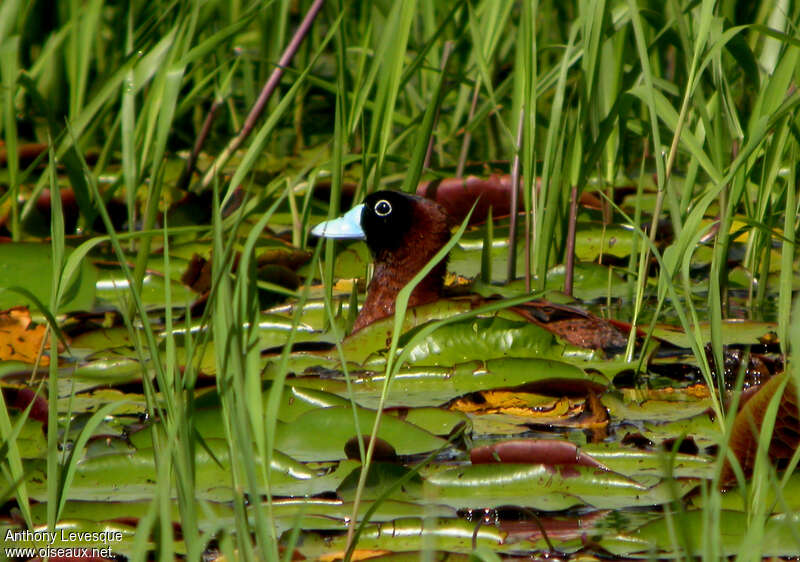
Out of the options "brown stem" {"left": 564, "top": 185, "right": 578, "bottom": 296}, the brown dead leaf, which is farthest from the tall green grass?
the brown dead leaf

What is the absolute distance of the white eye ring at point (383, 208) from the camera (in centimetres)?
333

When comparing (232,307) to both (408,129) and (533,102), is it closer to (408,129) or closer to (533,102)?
(533,102)

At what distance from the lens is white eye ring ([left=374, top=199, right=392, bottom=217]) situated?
3332mm

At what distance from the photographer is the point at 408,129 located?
3.64m

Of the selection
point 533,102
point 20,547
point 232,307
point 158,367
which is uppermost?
point 533,102

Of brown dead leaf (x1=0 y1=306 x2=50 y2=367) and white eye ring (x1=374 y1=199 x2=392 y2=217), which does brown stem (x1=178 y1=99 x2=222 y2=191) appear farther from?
brown dead leaf (x1=0 y1=306 x2=50 y2=367)

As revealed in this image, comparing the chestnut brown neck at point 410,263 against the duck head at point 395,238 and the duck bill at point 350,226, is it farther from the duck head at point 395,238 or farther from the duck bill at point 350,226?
the duck bill at point 350,226

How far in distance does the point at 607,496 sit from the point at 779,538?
1.12 ft

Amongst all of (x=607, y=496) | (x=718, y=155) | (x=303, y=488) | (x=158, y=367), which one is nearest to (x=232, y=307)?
(x=158, y=367)

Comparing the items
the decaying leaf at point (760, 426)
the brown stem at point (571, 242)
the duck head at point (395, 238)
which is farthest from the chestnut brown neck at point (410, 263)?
the decaying leaf at point (760, 426)

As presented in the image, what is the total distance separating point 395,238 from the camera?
3.46 m

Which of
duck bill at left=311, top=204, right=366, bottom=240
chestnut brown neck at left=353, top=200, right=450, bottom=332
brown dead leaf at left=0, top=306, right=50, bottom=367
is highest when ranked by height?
duck bill at left=311, top=204, right=366, bottom=240

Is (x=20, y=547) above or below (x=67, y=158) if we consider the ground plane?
below

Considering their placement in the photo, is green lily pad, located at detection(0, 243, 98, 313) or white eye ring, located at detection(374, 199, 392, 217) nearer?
green lily pad, located at detection(0, 243, 98, 313)
